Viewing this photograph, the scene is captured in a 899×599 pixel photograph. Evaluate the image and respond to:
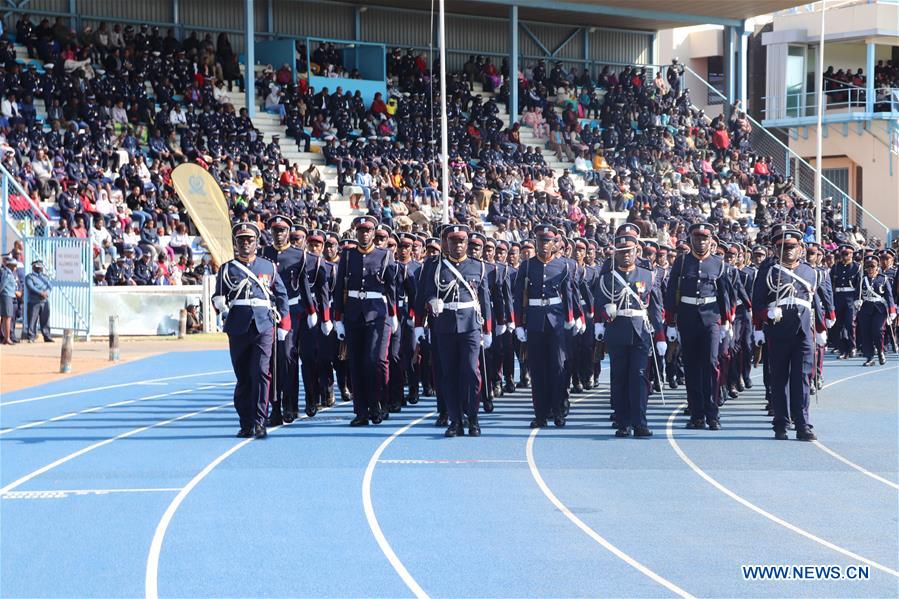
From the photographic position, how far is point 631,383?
45.6 ft

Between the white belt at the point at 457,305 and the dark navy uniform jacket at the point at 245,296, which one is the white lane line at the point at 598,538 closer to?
the white belt at the point at 457,305

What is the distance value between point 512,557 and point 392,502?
193 cm

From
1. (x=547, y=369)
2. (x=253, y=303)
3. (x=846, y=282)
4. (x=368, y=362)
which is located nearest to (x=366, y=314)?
(x=368, y=362)

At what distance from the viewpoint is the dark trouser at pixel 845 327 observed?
984 inches

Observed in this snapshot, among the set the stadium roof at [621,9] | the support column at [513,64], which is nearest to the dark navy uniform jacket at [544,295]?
the support column at [513,64]

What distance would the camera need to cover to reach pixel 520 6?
43312 millimetres

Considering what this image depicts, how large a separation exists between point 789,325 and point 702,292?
1.23 meters

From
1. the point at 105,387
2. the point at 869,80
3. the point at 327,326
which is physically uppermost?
the point at 869,80

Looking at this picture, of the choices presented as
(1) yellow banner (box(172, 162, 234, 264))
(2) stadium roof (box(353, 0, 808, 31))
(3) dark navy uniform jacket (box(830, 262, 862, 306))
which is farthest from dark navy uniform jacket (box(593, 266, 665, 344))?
(2) stadium roof (box(353, 0, 808, 31))

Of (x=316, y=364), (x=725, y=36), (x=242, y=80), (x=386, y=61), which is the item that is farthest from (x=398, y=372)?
(x=725, y=36)

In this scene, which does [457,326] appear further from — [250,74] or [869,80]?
[869,80]

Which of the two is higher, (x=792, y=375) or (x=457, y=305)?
(x=457, y=305)

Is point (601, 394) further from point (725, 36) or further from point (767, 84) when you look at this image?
point (767, 84)

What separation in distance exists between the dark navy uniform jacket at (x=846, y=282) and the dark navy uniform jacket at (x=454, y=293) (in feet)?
40.7
